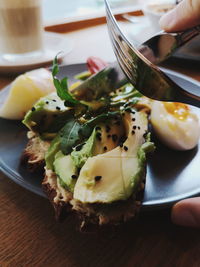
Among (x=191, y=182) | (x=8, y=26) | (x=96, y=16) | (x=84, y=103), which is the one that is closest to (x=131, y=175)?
(x=191, y=182)

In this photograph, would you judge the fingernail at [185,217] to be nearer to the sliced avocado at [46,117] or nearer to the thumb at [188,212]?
the thumb at [188,212]

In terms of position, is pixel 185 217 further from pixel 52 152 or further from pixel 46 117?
pixel 46 117

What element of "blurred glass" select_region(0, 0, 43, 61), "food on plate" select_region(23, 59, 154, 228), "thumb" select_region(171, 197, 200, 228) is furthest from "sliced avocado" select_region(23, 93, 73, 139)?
"blurred glass" select_region(0, 0, 43, 61)

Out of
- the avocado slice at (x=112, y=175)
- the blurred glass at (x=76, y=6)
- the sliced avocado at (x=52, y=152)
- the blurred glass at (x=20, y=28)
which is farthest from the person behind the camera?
the blurred glass at (x=76, y=6)

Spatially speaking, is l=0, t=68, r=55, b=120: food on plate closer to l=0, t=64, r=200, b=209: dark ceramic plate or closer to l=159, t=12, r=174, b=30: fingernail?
l=0, t=64, r=200, b=209: dark ceramic plate

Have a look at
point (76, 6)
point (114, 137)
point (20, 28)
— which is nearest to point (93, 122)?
point (114, 137)

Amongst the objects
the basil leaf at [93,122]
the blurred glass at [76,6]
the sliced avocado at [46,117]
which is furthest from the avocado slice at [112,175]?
the blurred glass at [76,6]
